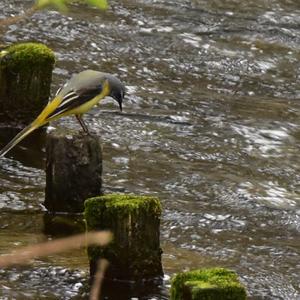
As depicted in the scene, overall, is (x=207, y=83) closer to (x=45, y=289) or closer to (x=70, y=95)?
(x=70, y=95)

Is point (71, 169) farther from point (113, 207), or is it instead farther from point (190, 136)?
point (190, 136)

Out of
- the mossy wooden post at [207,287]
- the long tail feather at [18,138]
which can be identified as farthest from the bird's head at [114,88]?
the mossy wooden post at [207,287]

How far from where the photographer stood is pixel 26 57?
24.9 feet

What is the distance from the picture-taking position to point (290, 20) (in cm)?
1193

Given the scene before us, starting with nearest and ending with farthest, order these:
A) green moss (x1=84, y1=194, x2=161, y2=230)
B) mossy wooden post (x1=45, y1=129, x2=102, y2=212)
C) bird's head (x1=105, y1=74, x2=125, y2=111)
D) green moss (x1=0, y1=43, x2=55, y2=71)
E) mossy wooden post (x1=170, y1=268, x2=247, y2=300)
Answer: mossy wooden post (x1=170, y1=268, x2=247, y2=300)
green moss (x1=84, y1=194, x2=161, y2=230)
mossy wooden post (x1=45, y1=129, x2=102, y2=212)
bird's head (x1=105, y1=74, x2=125, y2=111)
green moss (x1=0, y1=43, x2=55, y2=71)

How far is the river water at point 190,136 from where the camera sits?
599 centimetres

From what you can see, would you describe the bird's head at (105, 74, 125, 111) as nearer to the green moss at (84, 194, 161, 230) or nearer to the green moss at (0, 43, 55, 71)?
the green moss at (0, 43, 55, 71)

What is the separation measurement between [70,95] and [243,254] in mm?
1456

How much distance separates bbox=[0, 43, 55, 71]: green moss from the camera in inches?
298

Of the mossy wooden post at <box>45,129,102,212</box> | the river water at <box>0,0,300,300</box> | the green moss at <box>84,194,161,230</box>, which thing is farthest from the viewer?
the mossy wooden post at <box>45,129,102,212</box>

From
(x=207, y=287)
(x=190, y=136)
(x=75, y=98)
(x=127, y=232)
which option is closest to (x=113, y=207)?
(x=127, y=232)

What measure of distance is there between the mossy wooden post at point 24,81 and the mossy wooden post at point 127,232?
260 cm

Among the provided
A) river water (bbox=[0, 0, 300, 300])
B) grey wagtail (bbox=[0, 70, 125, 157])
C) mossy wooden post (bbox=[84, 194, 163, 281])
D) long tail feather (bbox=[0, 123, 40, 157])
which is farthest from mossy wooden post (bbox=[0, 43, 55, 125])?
mossy wooden post (bbox=[84, 194, 163, 281])

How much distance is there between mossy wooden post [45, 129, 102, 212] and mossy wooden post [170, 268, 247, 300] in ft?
6.78
